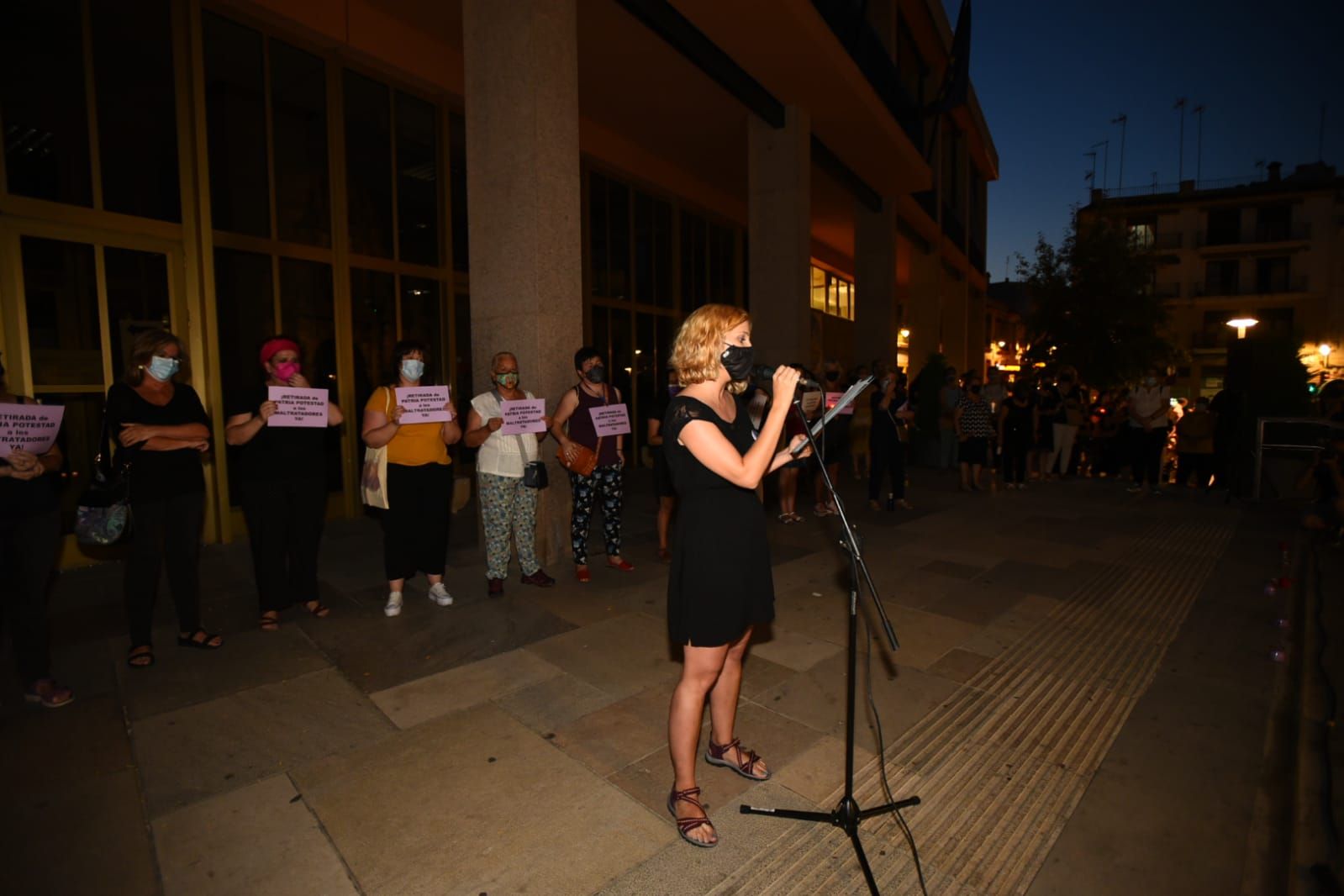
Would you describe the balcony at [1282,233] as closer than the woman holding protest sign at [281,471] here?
No

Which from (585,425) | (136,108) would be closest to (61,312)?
(136,108)

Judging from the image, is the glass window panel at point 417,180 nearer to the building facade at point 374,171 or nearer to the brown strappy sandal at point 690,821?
the building facade at point 374,171

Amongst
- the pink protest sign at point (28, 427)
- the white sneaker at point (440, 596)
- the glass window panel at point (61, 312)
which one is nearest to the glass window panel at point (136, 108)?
the glass window panel at point (61, 312)

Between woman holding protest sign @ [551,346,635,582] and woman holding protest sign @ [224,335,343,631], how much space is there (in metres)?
1.83

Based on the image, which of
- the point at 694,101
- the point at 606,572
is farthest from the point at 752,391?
the point at 694,101

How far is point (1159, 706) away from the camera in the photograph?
12.7ft

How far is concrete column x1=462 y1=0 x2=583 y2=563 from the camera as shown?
20.4 feet

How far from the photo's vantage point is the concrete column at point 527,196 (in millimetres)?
6211

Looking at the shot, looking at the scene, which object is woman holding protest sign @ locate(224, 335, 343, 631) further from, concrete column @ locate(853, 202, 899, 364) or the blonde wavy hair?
concrete column @ locate(853, 202, 899, 364)

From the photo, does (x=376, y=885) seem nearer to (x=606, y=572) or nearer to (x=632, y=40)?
(x=606, y=572)

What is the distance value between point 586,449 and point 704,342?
3.47 metres

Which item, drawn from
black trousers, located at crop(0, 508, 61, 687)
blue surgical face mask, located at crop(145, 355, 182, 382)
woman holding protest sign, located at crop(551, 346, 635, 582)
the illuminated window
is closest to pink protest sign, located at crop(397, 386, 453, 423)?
woman holding protest sign, located at crop(551, 346, 635, 582)

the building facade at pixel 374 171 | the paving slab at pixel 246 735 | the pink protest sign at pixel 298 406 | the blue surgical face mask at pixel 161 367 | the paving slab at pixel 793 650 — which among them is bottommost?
the paving slab at pixel 246 735

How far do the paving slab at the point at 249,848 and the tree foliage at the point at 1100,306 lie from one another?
2766 centimetres
